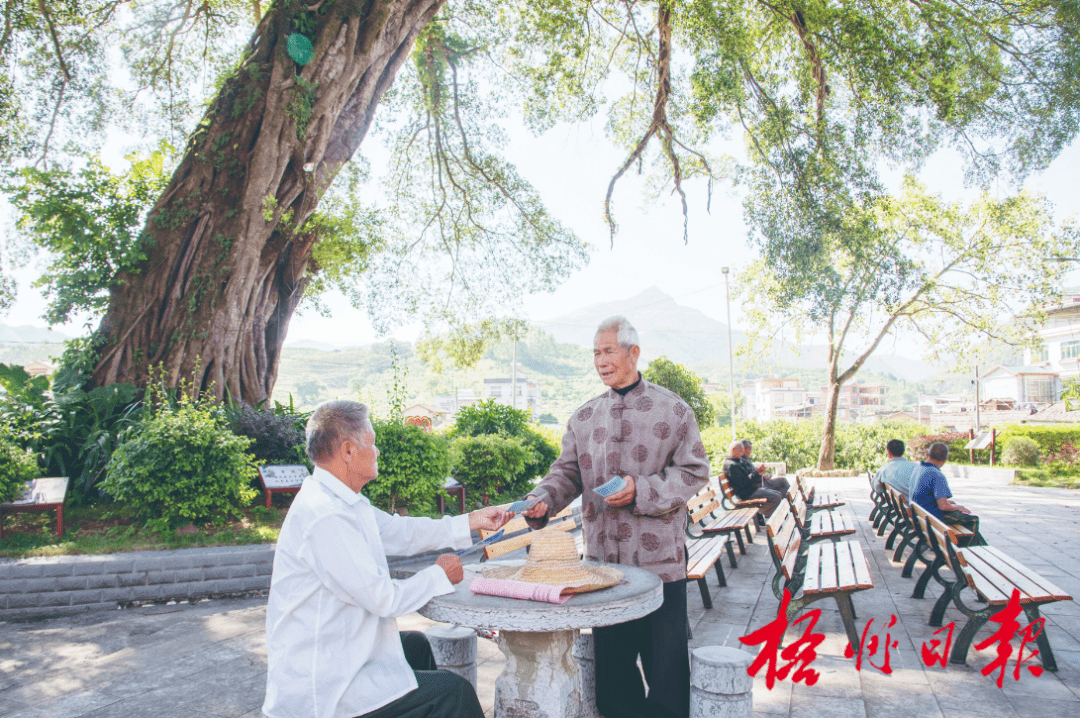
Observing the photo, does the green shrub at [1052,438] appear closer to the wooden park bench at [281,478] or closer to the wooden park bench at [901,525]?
the wooden park bench at [901,525]

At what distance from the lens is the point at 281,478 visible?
7.49 meters

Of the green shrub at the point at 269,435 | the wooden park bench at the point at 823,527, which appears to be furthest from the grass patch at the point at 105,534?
the wooden park bench at the point at 823,527

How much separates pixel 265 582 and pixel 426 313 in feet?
32.1

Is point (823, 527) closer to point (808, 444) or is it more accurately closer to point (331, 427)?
point (331, 427)

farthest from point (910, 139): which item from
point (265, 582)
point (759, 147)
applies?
point (265, 582)

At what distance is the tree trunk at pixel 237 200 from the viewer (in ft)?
28.6

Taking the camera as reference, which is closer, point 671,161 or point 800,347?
point 671,161

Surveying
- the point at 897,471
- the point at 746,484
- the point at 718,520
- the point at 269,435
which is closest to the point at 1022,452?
the point at 746,484

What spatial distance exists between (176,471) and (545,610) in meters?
5.36

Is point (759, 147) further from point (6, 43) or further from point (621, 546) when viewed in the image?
point (6, 43)

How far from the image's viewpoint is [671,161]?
43.7 feet

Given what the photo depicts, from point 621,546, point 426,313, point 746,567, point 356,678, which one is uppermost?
point 426,313

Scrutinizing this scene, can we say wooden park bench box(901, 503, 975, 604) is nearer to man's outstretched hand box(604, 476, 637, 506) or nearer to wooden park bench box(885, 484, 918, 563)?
wooden park bench box(885, 484, 918, 563)

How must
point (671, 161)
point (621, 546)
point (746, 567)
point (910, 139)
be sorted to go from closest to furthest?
point (621, 546)
point (746, 567)
point (910, 139)
point (671, 161)
